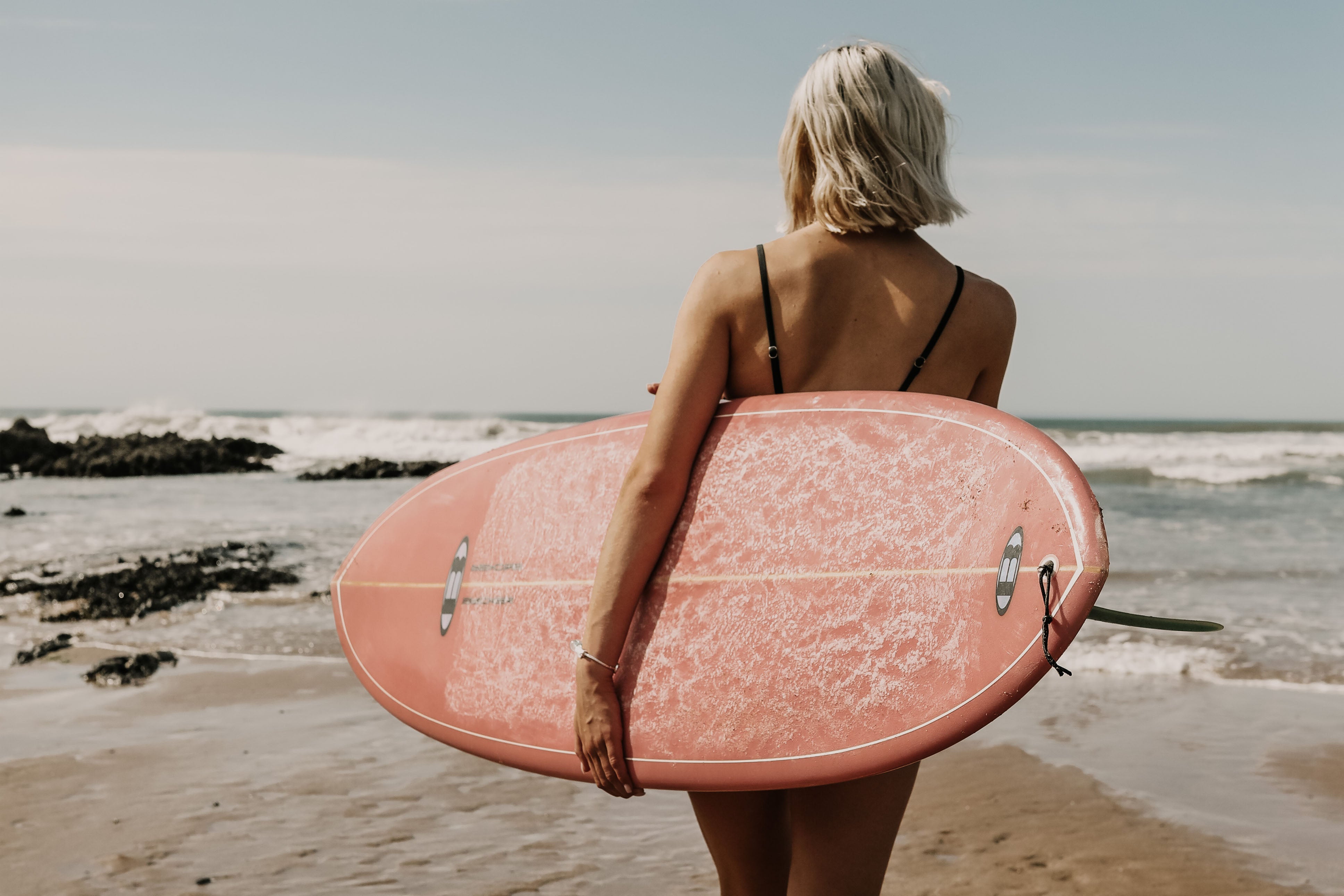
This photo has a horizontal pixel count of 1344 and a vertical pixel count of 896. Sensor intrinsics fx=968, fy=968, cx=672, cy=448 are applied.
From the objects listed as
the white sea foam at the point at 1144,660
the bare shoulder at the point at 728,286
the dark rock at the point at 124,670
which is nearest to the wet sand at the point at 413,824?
the dark rock at the point at 124,670

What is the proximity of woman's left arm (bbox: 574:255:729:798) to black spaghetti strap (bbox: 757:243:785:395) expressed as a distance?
63 mm

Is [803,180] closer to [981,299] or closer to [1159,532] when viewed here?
[981,299]

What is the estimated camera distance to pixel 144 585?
7.30 m

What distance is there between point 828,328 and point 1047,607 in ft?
1.65

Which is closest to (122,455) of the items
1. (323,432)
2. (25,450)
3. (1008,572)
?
A: (25,450)

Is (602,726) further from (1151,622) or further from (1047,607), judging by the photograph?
(1151,622)

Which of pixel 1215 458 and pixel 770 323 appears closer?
pixel 770 323

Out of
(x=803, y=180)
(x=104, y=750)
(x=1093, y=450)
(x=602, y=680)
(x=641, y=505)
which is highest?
(x=803, y=180)

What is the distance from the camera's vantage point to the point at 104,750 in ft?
13.5

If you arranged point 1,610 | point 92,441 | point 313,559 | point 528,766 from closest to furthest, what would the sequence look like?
point 528,766 < point 1,610 < point 313,559 < point 92,441

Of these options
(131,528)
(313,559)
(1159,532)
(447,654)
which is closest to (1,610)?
(313,559)

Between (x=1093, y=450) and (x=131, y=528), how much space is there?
20059 mm

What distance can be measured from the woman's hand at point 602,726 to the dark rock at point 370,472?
56.5ft

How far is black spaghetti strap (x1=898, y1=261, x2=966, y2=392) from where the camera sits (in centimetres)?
145
